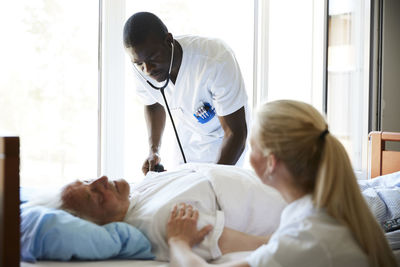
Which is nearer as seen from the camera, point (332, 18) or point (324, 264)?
point (324, 264)

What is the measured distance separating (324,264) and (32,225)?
745mm

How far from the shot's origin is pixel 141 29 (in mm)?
1790

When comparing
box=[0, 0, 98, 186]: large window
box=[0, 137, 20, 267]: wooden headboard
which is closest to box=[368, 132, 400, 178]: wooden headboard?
box=[0, 0, 98, 186]: large window

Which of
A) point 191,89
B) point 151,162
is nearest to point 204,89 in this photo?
point 191,89

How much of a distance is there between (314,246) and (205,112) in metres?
1.17

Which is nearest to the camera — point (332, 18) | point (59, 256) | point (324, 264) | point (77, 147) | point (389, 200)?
point (324, 264)

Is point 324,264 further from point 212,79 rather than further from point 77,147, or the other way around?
point 77,147

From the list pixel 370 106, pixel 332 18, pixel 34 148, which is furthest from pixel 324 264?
pixel 332 18

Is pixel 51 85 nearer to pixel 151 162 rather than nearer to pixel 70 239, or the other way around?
pixel 151 162

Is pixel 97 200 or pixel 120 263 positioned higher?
pixel 97 200

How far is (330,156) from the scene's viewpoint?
999 mm

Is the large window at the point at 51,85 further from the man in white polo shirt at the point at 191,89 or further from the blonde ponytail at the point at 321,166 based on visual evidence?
the blonde ponytail at the point at 321,166

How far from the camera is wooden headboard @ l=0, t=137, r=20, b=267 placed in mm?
999

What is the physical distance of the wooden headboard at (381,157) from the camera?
88.7 inches
